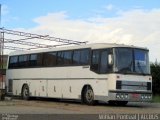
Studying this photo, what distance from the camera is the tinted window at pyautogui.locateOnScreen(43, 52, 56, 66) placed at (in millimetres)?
30078

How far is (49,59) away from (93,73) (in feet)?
17.0

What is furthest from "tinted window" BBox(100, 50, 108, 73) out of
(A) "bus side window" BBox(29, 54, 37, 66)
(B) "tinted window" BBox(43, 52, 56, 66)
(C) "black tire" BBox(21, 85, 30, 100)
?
(C) "black tire" BBox(21, 85, 30, 100)

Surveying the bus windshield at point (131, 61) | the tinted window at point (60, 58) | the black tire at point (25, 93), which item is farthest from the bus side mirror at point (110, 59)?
the black tire at point (25, 93)

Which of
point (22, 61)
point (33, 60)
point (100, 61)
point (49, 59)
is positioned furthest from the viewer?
point (22, 61)

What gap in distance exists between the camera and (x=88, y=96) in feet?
87.6

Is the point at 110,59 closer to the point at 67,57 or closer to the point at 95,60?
the point at 95,60

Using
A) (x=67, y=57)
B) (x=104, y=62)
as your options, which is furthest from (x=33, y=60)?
(x=104, y=62)

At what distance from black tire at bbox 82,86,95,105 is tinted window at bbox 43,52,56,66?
145 inches

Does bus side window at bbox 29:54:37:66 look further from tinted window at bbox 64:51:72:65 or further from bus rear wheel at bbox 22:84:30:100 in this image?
tinted window at bbox 64:51:72:65

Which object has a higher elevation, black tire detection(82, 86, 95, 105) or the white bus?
the white bus

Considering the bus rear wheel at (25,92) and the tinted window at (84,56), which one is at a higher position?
the tinted window at (84,56)

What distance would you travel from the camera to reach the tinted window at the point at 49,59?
30.1 metres

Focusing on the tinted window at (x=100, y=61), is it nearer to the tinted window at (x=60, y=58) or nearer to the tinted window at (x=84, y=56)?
the tinted window at (x=84, y=56)

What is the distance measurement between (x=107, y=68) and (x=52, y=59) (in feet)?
19.0
